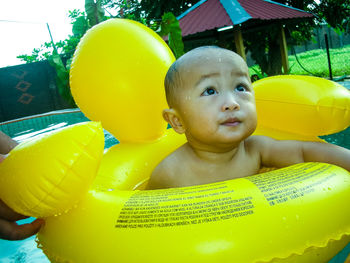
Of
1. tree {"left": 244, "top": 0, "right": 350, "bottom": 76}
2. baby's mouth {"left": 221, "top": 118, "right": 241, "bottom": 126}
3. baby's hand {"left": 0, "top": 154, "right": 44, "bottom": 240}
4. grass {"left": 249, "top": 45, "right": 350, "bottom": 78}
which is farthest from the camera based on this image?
tree {"left": 244, "top": 0, "right": 350, "bottom": 76}

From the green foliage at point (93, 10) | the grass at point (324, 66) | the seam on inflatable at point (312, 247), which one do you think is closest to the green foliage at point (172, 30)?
the green foliage at point (93, 10)

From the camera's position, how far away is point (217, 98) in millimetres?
1365

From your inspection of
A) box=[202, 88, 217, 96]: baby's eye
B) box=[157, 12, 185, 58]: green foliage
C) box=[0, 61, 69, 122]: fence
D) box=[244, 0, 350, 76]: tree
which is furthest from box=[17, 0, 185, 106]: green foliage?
box=[202, 88, 217, 96]: baby's eye

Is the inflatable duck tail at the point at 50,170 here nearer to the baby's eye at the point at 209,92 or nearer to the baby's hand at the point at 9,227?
the baby's hand at the point at 9,227

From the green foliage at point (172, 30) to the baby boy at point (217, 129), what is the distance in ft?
12.5

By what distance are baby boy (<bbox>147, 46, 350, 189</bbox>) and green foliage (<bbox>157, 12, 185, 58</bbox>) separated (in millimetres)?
3802

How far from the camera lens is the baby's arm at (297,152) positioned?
1.46 m

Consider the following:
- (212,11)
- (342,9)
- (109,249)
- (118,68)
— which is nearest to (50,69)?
(212,11)

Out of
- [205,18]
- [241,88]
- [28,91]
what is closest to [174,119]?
[241,88]

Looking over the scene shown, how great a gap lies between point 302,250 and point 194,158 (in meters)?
0.70

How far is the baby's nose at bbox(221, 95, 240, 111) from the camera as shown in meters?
1.33

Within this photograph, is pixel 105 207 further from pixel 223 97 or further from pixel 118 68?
pixel 118 68

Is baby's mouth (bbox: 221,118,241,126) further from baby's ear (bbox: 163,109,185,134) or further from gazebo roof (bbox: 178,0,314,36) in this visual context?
gazebo roof (bbox: 178,0,314,36)

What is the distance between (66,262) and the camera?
1.14 meters
